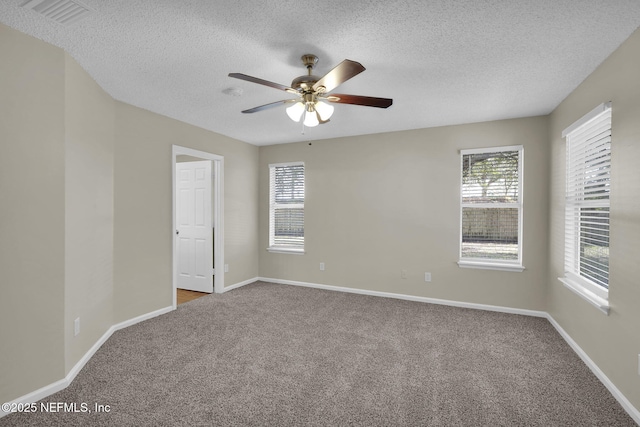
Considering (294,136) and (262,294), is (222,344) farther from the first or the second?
(294,136)

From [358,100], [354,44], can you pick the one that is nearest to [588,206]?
[358,100]

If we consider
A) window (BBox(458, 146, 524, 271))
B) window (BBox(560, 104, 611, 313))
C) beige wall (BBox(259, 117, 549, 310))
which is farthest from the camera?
window (BBox(458, 146, 524, 271))

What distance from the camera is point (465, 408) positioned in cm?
199

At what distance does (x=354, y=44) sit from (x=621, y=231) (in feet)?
7.19

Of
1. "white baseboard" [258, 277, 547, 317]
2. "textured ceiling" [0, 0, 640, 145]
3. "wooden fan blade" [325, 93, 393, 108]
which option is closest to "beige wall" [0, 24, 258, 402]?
"textured ceiling" [0, 0, 640, 145]

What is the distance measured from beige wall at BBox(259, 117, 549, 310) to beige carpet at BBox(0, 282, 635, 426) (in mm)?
528

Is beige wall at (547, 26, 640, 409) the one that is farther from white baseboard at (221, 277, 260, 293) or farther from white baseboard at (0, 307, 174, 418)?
white baseboard at (221, 277, 260, 293)

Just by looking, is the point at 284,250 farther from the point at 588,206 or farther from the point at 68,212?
the point at 588,206

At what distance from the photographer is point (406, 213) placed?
171 inches

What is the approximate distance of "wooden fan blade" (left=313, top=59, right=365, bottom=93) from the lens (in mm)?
1716

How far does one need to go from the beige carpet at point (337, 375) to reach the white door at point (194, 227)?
1120 mm

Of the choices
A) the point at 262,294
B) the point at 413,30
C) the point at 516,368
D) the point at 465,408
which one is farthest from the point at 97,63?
the point at 516,368

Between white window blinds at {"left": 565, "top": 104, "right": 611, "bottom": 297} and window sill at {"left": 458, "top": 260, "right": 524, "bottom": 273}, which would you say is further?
window sill at {"left": 458, "top": 260, "right": 524, "bottom": 273}

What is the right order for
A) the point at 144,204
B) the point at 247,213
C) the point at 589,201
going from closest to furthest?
the point at 589,201
the point at 144,204
the point at 247,213
